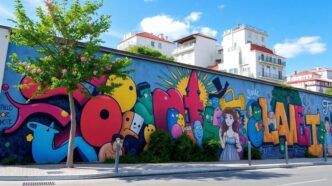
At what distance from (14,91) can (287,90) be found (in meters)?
19.9

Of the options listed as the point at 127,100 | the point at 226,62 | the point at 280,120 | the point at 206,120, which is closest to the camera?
the point at 127,100

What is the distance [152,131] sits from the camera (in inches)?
641

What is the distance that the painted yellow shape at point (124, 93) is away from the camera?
15286 millimetres

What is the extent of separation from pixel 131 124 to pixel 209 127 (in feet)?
17.7

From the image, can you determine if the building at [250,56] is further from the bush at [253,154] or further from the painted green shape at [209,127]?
the painted green shape at [209,127]

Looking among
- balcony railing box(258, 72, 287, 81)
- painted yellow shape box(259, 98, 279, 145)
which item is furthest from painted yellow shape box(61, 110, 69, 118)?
balcony railing box(258, 72, 287, 81)

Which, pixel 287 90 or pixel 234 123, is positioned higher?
pixel 287 90

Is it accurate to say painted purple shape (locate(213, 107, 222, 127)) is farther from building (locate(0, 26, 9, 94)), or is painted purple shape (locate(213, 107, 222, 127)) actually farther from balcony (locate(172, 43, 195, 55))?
balcony (locate(172, 43, 195, 55))

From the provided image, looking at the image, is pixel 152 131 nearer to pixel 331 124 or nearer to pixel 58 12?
pixel 58 12

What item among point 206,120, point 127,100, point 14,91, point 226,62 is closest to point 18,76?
point 14,91

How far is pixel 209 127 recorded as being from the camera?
1875cm

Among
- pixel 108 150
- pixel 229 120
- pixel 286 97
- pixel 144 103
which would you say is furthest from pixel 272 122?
pixel 108 150

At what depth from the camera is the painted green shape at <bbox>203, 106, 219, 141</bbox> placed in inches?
729

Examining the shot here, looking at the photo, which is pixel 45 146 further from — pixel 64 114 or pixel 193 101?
pixel 193 101
